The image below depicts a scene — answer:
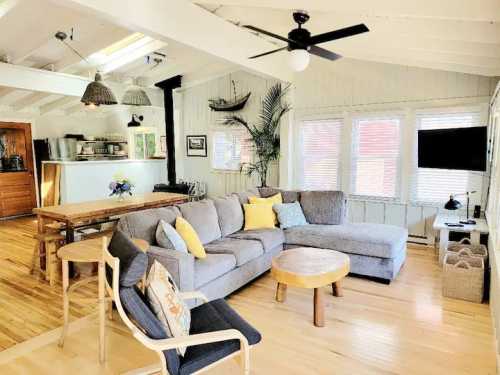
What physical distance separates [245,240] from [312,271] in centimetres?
110

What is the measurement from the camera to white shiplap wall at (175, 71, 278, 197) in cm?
699

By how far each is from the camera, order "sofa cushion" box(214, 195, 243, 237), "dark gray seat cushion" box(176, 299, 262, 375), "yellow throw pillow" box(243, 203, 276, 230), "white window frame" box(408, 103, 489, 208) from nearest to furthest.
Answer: "dark gray seat cushion" box(176, 299, 262, 375)
"sofa cushion" box(214, 195, 243, 237)
"yellow throw pillow" box(243, 203, 276, 230)
"white window frame" box(408, 103, 489, 208)

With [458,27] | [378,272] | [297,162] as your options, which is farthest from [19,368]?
[297,162]

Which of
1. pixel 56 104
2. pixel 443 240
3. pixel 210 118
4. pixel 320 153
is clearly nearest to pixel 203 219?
pixel 443 240

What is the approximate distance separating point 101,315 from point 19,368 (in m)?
0.65

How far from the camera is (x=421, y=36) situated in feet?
10.9

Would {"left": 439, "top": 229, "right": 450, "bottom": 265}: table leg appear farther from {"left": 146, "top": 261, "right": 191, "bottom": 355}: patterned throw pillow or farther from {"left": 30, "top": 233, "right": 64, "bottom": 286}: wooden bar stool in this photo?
{"left": 30, "top": 233, "right": 64, "bottom": 286}: wooden bar stool

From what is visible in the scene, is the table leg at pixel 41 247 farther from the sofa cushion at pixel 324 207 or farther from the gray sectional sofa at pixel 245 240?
the sofa cushion at pixel 324 207

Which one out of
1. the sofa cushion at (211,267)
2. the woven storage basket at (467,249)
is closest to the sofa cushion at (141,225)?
the sofa cushion at (211,267)

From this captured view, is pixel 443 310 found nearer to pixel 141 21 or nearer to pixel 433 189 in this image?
pixel 433 189

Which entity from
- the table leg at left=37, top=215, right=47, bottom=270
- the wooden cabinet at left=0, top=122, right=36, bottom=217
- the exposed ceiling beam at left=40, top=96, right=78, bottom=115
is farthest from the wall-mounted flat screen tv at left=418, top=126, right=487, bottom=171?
the wooden cabinet at left=0, top=122, right=36, bottom=217

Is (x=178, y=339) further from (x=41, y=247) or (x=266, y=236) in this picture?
(x=41, y=247)

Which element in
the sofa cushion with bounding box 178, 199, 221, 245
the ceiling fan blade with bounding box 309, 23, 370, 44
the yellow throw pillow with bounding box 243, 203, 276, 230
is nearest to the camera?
the ceiling fan blade with bounding box 309, 23, 370, 44

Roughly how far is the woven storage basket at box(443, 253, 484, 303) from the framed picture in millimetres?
5403
